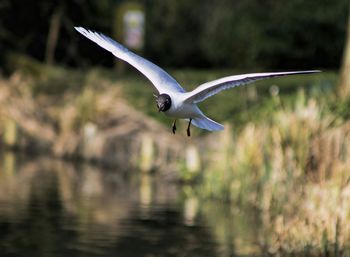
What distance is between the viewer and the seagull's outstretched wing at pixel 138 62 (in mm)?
10781

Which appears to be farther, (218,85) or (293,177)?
(293,177)

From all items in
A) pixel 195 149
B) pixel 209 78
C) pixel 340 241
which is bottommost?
pixel 340 241

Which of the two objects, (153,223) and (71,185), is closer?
(153,223)

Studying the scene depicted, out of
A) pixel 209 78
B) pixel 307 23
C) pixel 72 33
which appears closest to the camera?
pixel 209 78

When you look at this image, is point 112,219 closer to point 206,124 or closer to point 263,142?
point 263,142

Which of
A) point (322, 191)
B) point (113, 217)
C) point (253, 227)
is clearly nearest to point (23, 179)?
point (113, 217)

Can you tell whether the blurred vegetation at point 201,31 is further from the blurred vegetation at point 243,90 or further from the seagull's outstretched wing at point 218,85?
the seagull's outstretched wing at point 218,85

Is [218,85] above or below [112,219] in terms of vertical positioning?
above

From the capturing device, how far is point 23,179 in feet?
74.1

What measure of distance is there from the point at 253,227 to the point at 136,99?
12.3 m

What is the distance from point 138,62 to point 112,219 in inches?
276

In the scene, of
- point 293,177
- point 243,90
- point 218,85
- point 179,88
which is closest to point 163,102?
point 218,85

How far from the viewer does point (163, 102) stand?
9.94 m

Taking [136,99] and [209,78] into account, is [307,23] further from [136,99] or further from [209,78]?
[136,99]
